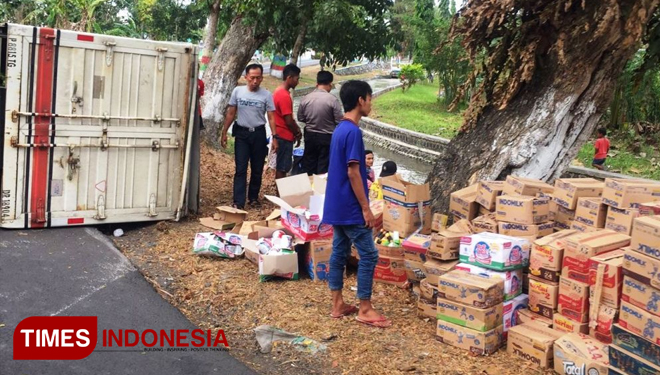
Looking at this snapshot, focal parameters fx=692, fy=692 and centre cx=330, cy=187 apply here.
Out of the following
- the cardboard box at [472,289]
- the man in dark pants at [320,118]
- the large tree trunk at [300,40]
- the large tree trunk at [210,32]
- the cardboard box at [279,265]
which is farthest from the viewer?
the large tree trunk at [210,32]

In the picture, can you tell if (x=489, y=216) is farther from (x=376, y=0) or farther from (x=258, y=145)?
(x=376, y=0)

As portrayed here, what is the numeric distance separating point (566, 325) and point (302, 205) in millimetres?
2894

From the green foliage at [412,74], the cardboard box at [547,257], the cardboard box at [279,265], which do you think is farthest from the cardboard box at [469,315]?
the green foliage at [412,74]

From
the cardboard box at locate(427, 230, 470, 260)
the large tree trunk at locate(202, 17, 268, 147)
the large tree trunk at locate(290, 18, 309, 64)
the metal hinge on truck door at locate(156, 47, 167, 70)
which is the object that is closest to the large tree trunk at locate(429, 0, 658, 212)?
the cardboard box at locate(427, 230, 470, 260)

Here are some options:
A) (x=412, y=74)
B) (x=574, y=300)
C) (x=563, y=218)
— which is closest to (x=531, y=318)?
(x=574, y=300)

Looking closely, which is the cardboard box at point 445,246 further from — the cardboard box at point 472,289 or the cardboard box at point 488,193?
the cardboard box at point 488,193

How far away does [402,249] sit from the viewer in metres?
5.92

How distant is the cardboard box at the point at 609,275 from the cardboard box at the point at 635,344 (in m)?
0.23

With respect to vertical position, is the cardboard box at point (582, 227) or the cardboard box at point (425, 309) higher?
the cardboard box at point (582, 227)

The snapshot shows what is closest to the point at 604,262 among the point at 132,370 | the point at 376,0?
the point at 132,370

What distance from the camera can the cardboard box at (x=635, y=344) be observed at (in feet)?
12.8

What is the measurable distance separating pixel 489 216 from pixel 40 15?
30483mm

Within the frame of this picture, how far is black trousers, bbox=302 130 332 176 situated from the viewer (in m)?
8.50

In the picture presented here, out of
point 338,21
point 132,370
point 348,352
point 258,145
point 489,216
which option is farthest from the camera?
point 338,21
